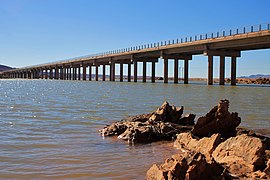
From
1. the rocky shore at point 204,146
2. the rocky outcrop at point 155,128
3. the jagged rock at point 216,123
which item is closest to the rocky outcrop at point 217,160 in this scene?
the rocky shore at point 204,146

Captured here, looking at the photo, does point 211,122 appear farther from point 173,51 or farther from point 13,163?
point 173,51

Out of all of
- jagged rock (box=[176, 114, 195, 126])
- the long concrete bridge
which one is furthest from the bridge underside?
jagged rock (box=[176, 114, 195, 126])

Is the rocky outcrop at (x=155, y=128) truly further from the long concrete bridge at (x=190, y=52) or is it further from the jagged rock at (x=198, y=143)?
the long concrete bridge at (x=190, y=52)

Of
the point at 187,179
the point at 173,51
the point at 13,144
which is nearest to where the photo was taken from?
the point at 187,179

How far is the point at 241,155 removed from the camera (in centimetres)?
714

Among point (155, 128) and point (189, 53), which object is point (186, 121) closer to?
point (155, 128)

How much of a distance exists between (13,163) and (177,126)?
5770mm

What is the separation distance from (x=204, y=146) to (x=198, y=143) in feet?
1.35

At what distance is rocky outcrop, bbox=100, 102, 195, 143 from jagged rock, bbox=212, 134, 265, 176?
129 inches

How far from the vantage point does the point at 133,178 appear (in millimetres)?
6773

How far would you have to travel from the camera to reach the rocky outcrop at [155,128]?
35.7 feet

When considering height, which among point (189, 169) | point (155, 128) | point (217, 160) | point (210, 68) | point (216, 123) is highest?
point (210, 68)

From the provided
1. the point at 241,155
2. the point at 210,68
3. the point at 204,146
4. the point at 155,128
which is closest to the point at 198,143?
the point at 204,146

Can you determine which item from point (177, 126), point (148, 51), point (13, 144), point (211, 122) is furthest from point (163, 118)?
point (148, 51)
